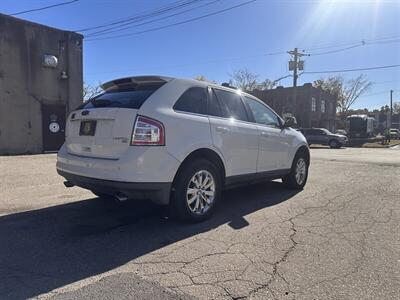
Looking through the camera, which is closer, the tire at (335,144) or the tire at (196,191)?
the tire at (196,191)

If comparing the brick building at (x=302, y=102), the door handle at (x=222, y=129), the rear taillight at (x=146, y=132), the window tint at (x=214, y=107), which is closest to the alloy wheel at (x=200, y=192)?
the door handle at (x=222, y=129)

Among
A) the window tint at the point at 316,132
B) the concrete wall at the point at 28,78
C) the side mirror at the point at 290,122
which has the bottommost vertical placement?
the window tint at the point at 316,132

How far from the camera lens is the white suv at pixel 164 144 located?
14.0 feet

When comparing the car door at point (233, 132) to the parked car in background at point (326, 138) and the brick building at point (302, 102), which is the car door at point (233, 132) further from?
the brick building at point (302, 102)

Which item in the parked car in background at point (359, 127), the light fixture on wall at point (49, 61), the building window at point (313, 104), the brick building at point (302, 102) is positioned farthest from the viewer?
the building window at point (313, 104)

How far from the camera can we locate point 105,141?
14.6ft

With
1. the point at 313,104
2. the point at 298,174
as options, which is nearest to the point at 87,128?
the point at 298,174

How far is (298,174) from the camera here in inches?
289

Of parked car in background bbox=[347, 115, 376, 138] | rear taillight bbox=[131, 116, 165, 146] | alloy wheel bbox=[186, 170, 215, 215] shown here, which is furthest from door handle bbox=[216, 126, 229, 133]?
parked car in background bbox=[347, 115, 376, 138]

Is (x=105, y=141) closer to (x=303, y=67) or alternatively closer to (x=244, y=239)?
(x=244, y=239)

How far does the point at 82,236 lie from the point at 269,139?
3.42 m

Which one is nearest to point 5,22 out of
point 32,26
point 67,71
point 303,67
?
point 32,26

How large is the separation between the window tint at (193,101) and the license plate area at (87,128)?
3.44 ft

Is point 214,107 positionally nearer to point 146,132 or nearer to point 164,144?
point 164,144
